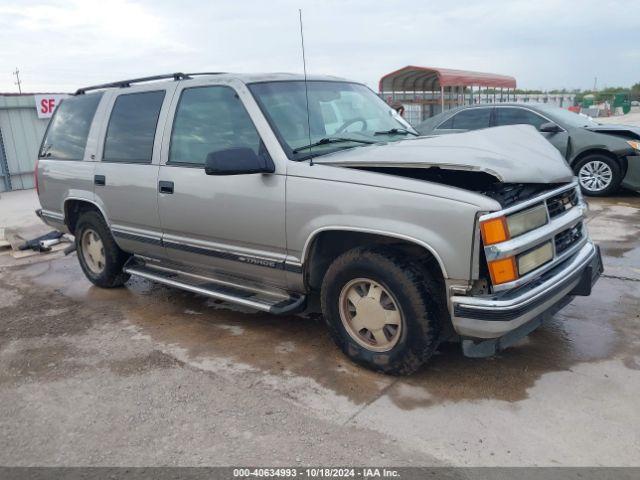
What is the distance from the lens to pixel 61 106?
587cm

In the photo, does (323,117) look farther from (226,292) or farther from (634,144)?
(634,144)

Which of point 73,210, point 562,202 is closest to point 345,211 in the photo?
point 562,202

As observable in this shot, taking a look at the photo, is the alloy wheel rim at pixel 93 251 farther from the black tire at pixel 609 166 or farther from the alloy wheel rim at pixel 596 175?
the alloy wheel rim at pixel 596 175

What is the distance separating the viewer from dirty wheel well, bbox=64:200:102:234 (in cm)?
557

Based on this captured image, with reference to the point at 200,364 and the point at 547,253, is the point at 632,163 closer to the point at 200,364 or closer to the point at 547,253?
the point at 547,253

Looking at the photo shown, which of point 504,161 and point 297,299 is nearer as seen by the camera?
point 504,161

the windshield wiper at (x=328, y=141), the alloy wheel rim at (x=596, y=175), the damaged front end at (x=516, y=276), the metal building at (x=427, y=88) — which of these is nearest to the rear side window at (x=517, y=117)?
the alloy wheel rim at (x=596, y=175)

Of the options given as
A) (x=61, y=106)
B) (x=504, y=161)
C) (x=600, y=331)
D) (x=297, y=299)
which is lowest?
(x=600, y=331)

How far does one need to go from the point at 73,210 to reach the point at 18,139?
814cm

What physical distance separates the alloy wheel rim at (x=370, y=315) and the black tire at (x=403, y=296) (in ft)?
0.13

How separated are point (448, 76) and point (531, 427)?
49.2 feet

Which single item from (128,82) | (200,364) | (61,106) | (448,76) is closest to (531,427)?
(200,364)

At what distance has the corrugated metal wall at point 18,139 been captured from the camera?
12.2 meters

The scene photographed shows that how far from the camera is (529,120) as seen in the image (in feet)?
30.1
